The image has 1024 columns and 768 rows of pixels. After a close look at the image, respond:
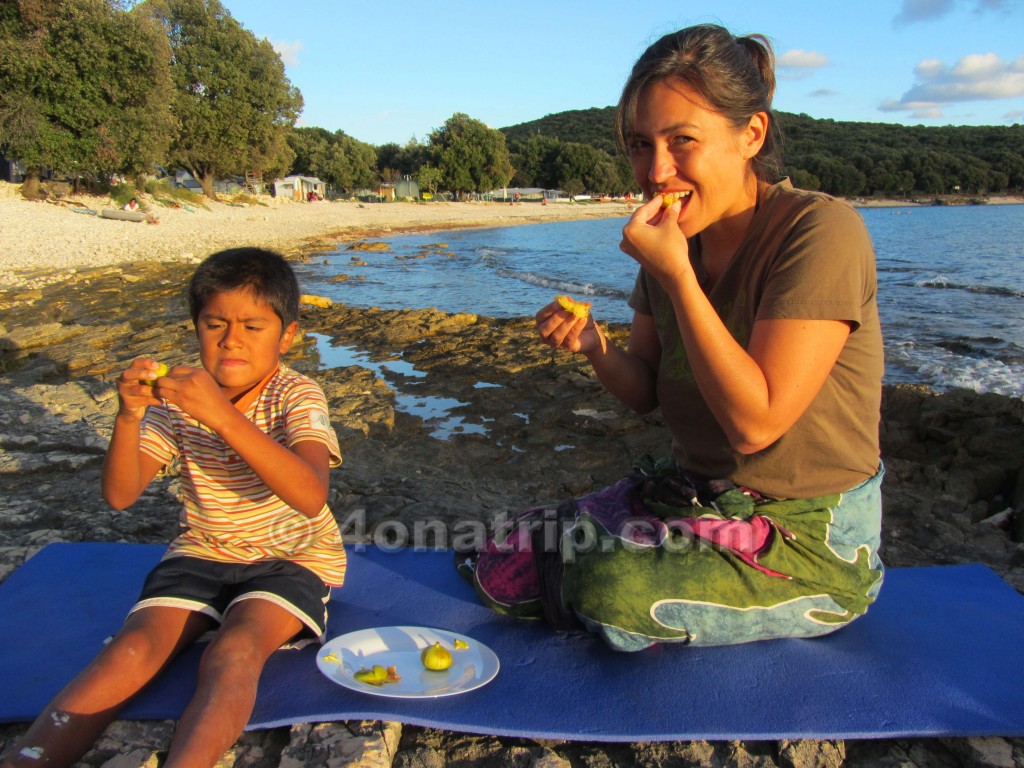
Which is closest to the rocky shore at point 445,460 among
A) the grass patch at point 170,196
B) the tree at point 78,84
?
the tree at point 78,84

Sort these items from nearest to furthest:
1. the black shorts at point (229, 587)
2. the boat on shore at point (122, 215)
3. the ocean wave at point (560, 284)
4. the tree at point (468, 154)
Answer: the black shorts at point (229, 587) → the ocean wave at point (560, 284) → the boat on shore at point (122, 215) → the tree at point (468, 154)

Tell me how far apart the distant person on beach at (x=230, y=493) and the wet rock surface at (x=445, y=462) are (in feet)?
0.81

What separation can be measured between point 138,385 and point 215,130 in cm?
4480

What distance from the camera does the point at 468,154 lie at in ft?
269

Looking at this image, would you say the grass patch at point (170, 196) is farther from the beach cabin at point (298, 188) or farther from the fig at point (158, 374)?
the fig at point (158, 374)

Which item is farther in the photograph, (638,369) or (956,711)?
(638,369)

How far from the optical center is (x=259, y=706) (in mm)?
2244

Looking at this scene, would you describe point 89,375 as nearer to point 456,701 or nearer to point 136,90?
point 456,701

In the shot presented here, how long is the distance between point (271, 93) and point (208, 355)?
154ft

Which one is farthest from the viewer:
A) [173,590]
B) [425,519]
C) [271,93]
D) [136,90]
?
[271,93]

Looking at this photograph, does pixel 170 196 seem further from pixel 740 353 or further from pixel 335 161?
pixel 335 161

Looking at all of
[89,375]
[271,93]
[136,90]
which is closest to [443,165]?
[271,93]

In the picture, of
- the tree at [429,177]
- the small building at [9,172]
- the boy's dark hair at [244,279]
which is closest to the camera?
the boy's dark hair at [244,279]

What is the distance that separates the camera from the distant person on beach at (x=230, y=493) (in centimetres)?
214
